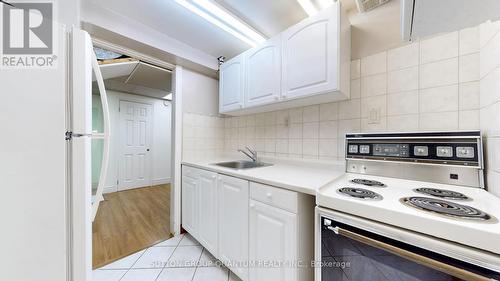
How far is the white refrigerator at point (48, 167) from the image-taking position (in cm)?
57

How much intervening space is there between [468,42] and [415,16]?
0.67m

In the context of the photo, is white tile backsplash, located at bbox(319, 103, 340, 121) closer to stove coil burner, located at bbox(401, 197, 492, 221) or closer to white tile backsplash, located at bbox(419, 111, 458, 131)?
white tile backsplash, located at bbox(419, 111, 458, 131)

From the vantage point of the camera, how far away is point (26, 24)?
0.59m

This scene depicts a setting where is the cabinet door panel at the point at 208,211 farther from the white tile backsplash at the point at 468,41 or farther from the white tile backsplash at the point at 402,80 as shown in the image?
the white tile backsplash at the point at 468,41

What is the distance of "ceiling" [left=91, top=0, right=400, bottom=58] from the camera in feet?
4.50

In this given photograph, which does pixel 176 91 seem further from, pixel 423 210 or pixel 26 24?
pixel 423 210

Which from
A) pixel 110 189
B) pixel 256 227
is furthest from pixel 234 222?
pixel 110 189

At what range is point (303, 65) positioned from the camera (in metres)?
1.39

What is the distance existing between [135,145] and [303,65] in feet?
13.4

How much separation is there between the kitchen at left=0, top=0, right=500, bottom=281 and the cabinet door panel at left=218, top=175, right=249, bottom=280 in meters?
0.01

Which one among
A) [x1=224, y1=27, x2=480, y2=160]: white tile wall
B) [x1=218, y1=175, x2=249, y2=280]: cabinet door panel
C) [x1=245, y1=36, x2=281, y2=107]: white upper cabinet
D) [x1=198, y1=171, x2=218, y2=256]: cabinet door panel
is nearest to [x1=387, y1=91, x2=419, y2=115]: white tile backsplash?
[x1=224, y1=27, x2=480, y2=160]: white tile wall

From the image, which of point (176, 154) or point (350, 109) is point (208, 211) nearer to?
point (176, 154)

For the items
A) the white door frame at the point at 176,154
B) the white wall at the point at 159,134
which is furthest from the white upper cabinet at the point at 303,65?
the white wall at the point at 159,134

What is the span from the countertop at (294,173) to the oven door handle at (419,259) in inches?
9.9
